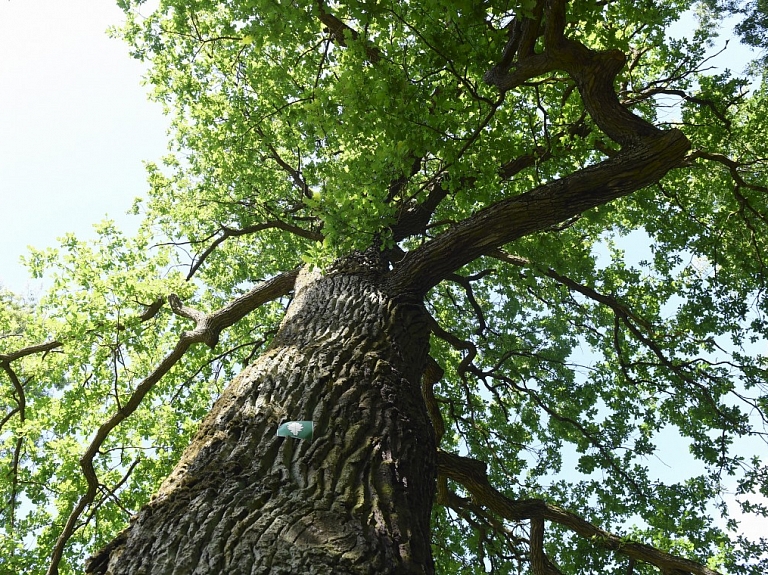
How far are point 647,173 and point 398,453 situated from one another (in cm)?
257

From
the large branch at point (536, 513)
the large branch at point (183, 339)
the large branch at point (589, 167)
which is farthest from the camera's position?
the large branch at point (183, 339)

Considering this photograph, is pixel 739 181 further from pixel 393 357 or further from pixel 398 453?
pixel 398 453

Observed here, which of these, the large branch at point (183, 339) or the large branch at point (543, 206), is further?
the large branch at point (183, 339)

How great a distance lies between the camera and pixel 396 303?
449cm

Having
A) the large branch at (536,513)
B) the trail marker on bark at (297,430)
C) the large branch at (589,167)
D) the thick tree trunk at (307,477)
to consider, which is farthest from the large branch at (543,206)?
the trail marker on bark at (297,430)

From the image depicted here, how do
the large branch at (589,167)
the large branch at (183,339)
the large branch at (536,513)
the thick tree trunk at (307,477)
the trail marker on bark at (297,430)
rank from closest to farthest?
the thick tree trunk at (307,477)
the trail marker on bark at (297,430)
the large branch at (589,167)
the large branch at (536,513)
the large branch at (183,339)

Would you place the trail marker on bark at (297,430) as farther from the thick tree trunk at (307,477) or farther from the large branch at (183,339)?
the large branch at (183,339)

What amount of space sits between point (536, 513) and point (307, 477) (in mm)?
4129

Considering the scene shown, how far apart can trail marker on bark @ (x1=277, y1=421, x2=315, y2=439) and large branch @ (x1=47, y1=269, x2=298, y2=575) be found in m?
3.83

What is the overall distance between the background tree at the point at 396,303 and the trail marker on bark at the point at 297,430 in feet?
0.18

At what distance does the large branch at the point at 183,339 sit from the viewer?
5.68 meters

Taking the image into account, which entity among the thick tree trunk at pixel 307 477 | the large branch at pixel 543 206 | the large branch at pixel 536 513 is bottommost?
the thick tree trunk at pixel 307 477

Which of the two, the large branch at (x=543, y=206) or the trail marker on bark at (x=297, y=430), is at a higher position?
the large branch at (x=543, y=206)

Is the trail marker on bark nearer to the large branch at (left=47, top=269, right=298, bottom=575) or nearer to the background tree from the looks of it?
the background tree
